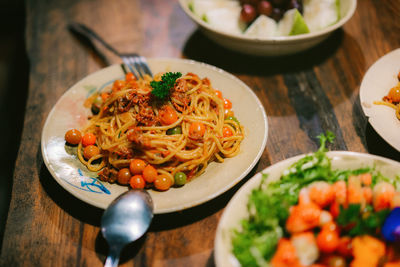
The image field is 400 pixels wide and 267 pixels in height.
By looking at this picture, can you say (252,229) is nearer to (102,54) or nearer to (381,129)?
(381,129)

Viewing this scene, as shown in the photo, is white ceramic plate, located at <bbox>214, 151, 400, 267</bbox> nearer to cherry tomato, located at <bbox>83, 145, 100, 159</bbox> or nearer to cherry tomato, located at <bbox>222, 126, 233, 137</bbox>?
cherry tomato, located at <bbox>222, 126, 233, 137</bbox>

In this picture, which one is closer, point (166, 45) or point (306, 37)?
point (306, 37)

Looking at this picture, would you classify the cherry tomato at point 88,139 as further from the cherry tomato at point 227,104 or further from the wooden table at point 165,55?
the cherry tomato at point 227,104

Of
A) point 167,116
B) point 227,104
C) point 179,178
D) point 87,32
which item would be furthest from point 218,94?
point 87,32

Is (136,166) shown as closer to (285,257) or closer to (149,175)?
(149,175)

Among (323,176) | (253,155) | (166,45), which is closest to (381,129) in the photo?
(323,176)
